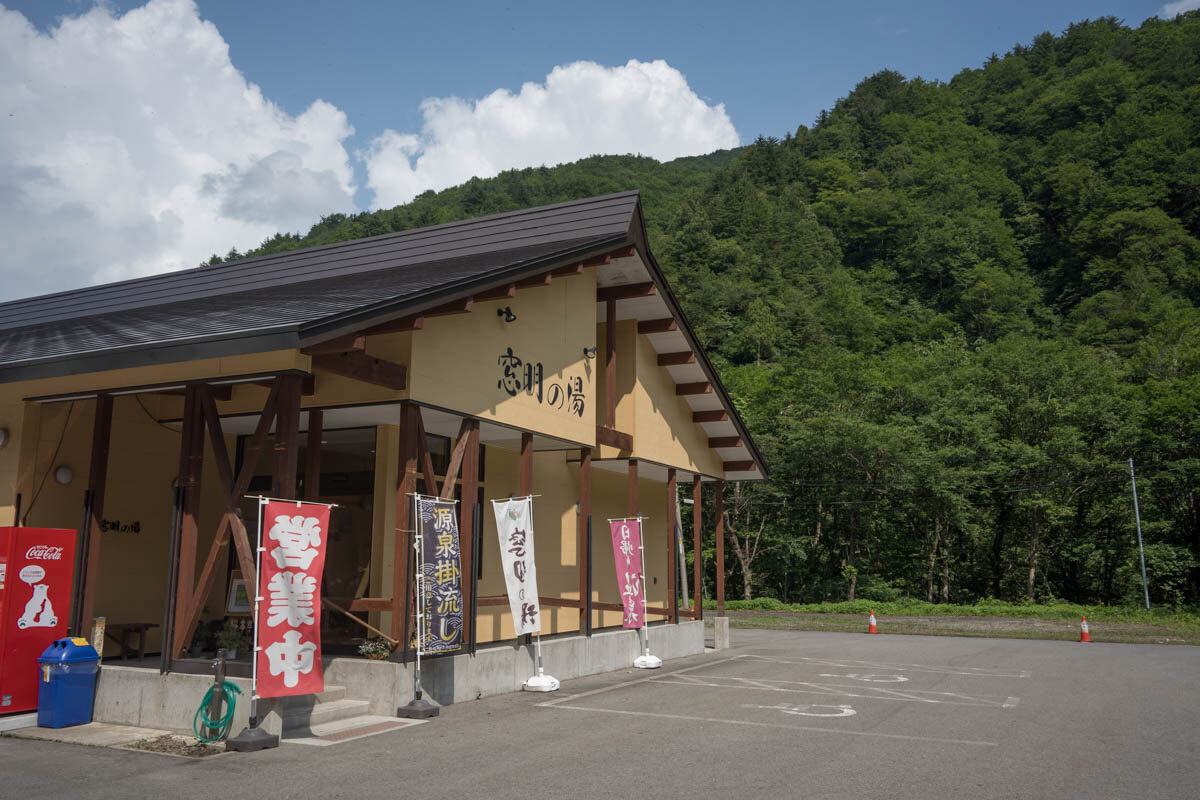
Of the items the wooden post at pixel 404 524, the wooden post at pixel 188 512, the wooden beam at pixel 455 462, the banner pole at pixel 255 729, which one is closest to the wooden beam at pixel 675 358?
the wooden beam at pixel 455 462

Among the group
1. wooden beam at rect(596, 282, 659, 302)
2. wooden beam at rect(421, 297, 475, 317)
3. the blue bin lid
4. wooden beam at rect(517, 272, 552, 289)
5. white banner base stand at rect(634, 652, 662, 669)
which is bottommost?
white banner base stand at rect(634, 652, 662, 669)

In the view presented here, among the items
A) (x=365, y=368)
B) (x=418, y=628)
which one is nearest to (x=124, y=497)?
(x=365, y=368)

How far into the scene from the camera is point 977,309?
5162 cm

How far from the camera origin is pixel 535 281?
1077 centimetres

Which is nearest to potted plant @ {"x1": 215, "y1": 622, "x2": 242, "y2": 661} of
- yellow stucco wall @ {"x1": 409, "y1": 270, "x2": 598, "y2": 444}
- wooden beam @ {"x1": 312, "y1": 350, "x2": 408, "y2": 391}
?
wooden beam @ {"x1": 312, "y1": 350, "x2": 408, "y2": 391}

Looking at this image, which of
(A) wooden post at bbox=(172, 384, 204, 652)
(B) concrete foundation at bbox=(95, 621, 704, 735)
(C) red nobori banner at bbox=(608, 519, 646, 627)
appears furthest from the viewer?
(C) red nobori banner at bbox=(608, 519, 646, 627)

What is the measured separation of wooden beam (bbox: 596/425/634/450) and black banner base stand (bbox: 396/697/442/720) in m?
6.00

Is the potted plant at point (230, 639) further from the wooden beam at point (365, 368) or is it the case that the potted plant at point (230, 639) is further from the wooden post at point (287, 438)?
the wooden beam at point (365, 368)

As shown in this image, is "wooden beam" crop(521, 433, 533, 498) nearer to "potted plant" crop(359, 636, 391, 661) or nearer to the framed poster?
"potted plant" crop(359, 636, 391, 661)

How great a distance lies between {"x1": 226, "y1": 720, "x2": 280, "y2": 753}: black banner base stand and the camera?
6773 mm

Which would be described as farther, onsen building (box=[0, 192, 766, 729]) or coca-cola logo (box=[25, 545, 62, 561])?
coca-cola logo (box=[25, 545, 62, 561])

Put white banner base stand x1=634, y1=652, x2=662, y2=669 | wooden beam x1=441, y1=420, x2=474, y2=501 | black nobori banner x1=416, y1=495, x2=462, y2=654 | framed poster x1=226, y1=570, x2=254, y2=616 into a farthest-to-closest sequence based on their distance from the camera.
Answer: white banner base stand x1=634, y1=652, x2=662, y2=669 < framed poster x1=226, y1=570, x2=254, y2=616 < wooden beam x1=441, y1=420, x2=474, y2=501 < black nobori banner x1=416, y1=495, x2=462, y2=654

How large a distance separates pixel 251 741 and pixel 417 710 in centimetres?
181

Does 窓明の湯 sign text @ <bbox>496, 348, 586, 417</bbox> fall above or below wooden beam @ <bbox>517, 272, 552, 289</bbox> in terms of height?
below
